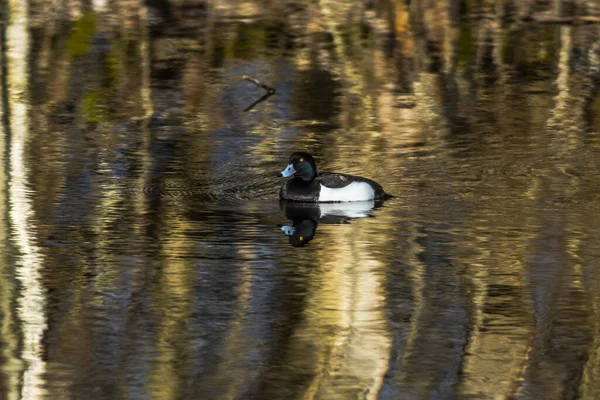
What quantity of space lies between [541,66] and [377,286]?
42.8ft

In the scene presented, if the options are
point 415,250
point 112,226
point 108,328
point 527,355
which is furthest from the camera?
point 112,226

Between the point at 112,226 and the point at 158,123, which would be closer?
the point at 112,226

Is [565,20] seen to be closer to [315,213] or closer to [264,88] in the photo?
[264,88]

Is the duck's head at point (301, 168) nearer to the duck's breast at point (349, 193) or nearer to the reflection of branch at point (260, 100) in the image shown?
the duck's breast at point (349, 193)

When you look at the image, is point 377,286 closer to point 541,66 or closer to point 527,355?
point 527,355

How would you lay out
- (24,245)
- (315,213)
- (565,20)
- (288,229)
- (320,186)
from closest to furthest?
(24,245)
(288,229)
(315,213)
(320,186)
(565,20)

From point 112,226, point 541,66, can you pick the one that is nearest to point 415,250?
point 112,226

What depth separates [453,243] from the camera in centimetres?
1348

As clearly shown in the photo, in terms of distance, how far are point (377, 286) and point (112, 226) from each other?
3268 mm

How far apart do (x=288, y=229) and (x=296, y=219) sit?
0.59 m

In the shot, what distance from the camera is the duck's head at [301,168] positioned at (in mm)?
15742

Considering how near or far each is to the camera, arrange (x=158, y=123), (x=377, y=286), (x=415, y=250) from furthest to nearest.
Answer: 1. (x=158, y=123)
2. (x=415, y=250)
3. (x=377, y=286)

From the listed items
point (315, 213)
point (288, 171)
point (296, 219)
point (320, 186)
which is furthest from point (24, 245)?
point (320, 186)

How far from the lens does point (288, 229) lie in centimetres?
1431
